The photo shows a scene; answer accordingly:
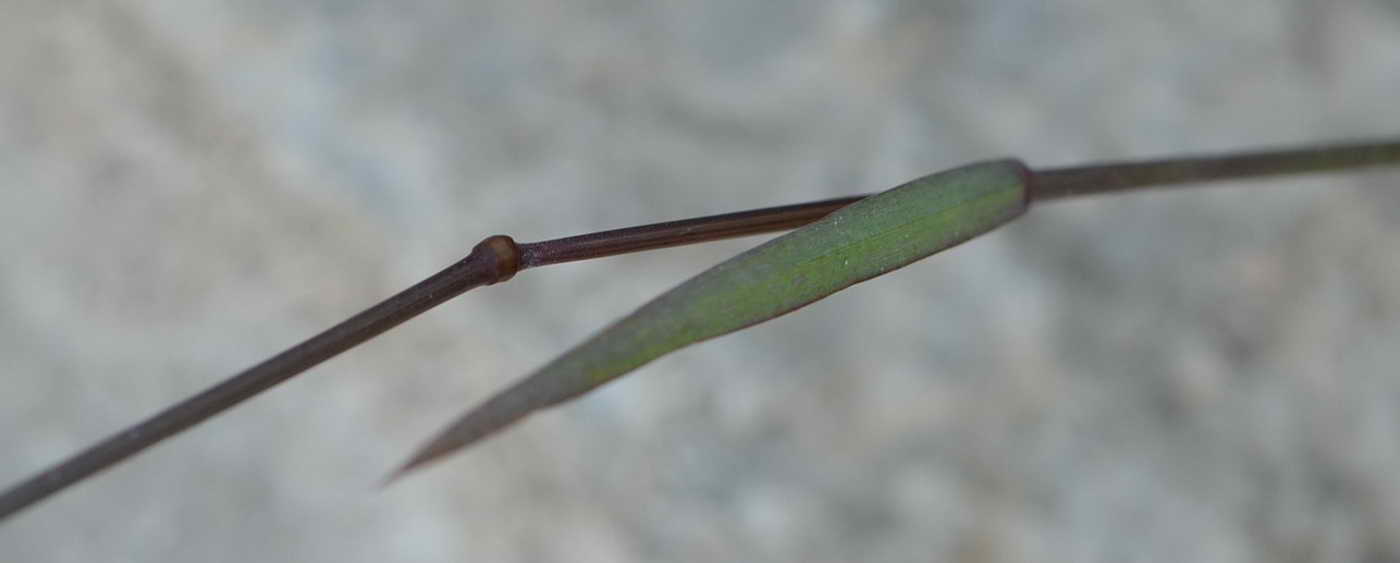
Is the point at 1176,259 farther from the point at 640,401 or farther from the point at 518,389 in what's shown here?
the point at 518,389

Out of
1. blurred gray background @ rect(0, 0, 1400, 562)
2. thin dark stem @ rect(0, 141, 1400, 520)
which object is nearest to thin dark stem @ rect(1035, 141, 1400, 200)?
thin dark stem @ rect(0, 141, 1400, 520)

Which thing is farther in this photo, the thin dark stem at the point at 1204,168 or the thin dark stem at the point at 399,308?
the thin dark stem at the point at 1204,168

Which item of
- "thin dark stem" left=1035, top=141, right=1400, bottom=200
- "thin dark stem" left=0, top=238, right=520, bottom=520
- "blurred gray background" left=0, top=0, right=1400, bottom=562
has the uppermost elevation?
"blurred gray background" left=0, top=0, right=1400, bottom=562

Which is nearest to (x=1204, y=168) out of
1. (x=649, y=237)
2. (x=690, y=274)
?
(x=649, y=237)

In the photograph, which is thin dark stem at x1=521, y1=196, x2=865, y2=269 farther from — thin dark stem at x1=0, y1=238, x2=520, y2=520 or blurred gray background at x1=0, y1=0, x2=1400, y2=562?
blurred gray background at x1=0, y1=0, x2=1400, y2=562

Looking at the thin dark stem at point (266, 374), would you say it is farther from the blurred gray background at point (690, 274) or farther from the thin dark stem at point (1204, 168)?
the blurred gray background at point (690, 274)

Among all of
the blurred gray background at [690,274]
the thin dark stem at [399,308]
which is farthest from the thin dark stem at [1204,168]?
the blurred gray background at [690,274]

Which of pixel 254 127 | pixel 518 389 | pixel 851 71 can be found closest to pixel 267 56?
pixel 254 127

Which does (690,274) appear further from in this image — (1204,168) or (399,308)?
(399,308)
